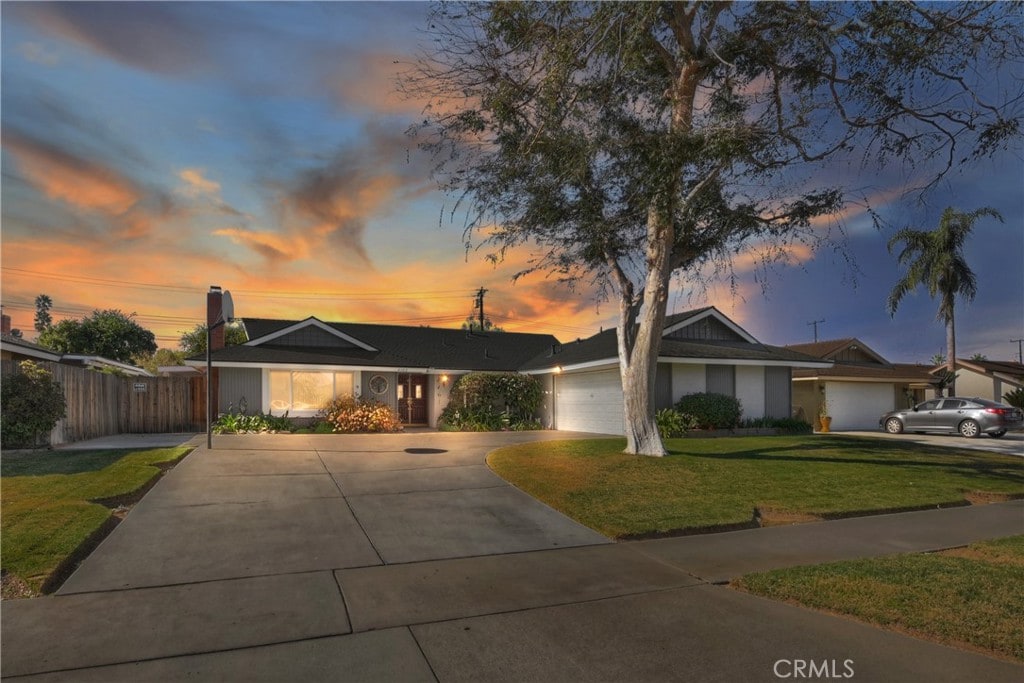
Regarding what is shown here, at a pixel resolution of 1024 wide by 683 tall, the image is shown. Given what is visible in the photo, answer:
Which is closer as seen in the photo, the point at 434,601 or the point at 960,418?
the point at 434,601

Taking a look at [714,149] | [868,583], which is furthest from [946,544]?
[714,149]

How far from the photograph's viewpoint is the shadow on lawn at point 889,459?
13.0m

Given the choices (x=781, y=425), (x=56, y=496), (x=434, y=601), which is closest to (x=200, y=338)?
(x=781, y=425)

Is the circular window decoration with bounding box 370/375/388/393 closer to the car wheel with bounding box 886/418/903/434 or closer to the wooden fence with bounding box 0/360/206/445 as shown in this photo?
the wooden fence with bounding box 0/360/206/445

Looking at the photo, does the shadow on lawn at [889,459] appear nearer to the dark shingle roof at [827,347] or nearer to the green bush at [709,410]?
the green bush at [709,410]

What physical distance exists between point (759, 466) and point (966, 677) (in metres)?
8.66

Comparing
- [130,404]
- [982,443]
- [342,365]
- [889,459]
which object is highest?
[342,365]

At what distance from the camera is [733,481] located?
1058 cm

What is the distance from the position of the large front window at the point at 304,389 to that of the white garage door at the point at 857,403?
73.4ft

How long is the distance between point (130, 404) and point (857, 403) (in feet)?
103

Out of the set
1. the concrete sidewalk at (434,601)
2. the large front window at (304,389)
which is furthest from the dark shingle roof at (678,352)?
the concrete sidewalk at (434,601)

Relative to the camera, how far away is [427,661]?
4.03m

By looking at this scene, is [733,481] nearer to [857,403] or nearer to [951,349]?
[857,403]

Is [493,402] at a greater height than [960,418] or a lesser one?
greater
